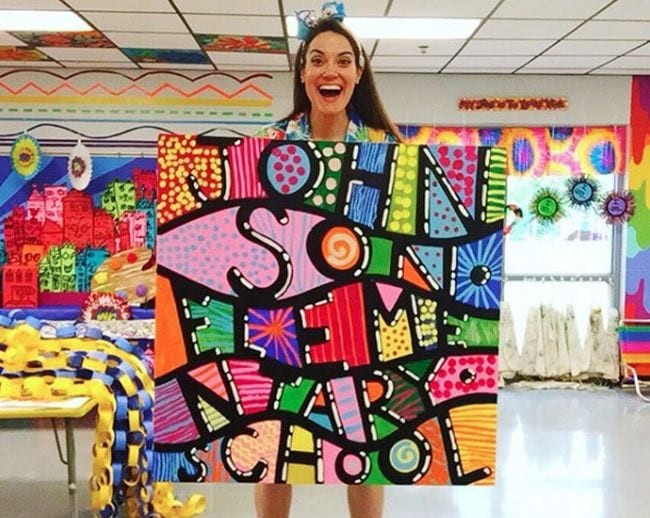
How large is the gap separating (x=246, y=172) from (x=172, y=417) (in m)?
0.41

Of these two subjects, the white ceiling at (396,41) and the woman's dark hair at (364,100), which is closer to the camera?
the woman's dark hair at (364,100)

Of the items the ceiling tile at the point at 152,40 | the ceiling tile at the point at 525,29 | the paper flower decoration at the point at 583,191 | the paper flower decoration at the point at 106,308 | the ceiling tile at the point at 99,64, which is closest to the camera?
the ceiling tile at the point at 525,29

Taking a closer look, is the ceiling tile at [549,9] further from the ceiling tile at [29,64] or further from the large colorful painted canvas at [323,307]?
the ceiling tile at [29,64]

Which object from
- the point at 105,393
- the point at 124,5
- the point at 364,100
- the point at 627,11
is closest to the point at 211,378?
the point at 364,100

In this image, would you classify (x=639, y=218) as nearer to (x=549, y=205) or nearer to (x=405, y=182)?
(x=549, y=205)

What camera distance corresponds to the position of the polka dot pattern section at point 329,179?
4.11 feet

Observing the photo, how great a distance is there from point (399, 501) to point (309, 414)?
2.63 meters

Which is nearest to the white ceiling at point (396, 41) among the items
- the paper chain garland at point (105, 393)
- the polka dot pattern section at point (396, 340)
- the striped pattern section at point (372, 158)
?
the paper chain garland at point (105, 393)

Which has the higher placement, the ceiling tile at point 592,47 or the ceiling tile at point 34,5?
the ceiling tile at point 592,47

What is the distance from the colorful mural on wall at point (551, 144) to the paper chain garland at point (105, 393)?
394cm

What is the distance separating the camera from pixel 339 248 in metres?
1.26

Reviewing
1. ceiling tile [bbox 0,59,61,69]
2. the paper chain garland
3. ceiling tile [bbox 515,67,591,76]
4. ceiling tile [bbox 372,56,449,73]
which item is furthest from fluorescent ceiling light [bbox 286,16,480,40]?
the paper chain garland

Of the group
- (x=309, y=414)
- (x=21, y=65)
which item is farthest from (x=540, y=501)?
(x=21, y=65)

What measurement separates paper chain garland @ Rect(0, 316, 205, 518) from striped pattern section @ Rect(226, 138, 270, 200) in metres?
1.97
